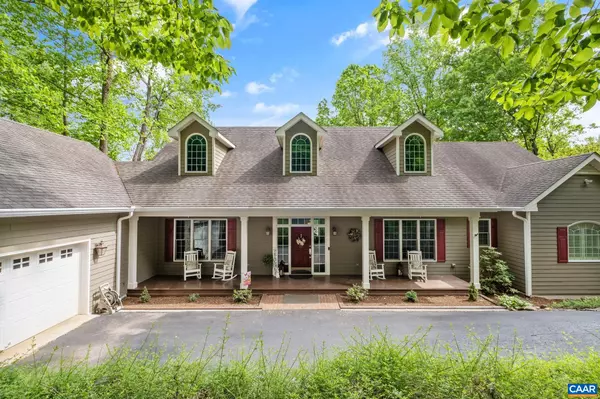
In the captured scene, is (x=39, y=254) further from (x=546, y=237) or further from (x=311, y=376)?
(x=546, y=237)

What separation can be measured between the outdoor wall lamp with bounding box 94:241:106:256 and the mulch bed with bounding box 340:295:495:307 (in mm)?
7835

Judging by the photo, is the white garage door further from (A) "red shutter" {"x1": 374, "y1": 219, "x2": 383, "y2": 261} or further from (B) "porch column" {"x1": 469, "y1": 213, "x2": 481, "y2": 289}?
(B) "porch column" {"x1": 469, "y1": 213, "x2": 481, "y2": 289}

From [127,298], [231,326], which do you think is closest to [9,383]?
[231,326]

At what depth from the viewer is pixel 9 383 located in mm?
3117

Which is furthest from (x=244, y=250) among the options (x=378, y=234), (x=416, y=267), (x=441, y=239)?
(x=441, y=239)

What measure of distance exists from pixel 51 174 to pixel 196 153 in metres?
4.77

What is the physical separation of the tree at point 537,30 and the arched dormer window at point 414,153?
7.35 meters

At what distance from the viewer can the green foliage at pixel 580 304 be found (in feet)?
28.3

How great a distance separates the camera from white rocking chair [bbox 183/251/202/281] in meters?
10.8

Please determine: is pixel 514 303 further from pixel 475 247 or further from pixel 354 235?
pixel 354 235

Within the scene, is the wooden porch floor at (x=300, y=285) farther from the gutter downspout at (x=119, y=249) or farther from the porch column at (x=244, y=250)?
the porch column at (x=244, y=250)

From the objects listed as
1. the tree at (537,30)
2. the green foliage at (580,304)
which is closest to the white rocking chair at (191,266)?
the tree at (537,30)

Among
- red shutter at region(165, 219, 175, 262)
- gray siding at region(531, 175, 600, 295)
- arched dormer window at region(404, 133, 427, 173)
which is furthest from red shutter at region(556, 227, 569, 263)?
red shutter at region(165, 219, 175, 262)

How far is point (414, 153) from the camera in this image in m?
11.5
